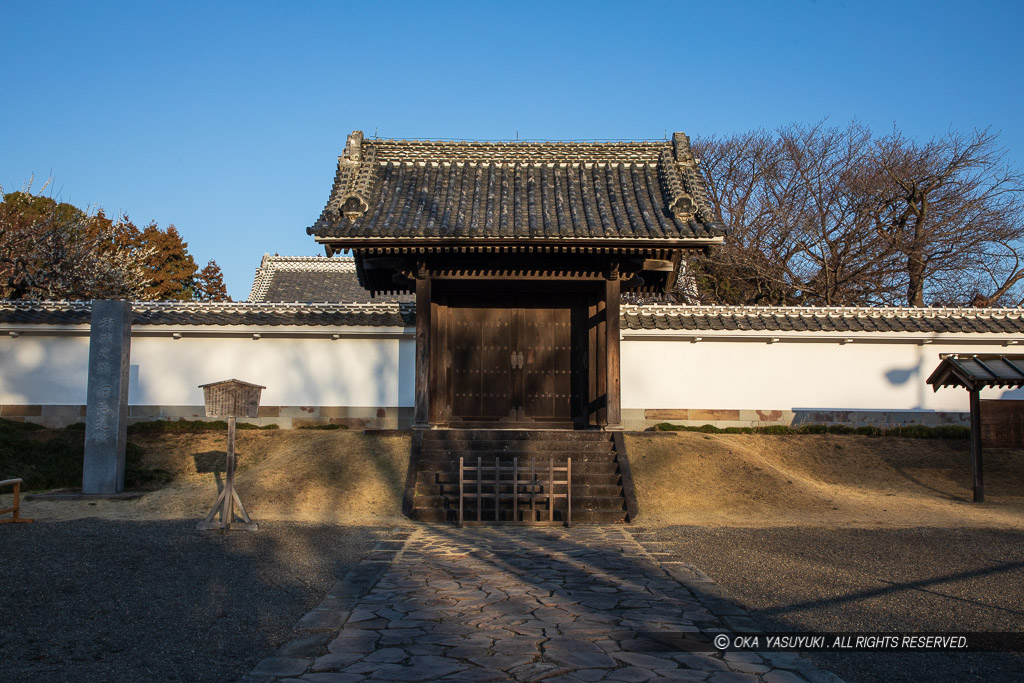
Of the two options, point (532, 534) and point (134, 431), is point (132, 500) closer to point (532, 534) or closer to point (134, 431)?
point (134, 431)

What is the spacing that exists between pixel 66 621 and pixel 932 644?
6.56 metres

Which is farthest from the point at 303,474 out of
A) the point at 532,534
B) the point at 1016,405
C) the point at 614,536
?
the point at 1016,405

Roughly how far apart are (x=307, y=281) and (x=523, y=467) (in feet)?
71.0

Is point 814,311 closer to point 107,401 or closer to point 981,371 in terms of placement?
point 981,371

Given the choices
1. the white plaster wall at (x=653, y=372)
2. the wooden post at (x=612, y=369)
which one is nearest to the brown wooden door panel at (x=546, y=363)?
the wooden post at (x=612, y=369)

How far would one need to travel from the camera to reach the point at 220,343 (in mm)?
18328

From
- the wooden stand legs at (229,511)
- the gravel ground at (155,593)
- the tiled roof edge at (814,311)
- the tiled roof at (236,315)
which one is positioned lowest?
the gravel ground at (155,593)

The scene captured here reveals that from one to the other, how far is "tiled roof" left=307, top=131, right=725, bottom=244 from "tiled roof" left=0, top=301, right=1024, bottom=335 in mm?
3655

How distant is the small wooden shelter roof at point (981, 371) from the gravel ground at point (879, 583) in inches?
148

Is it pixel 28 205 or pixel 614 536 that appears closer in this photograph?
pixel 614 536

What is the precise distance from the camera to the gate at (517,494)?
11.3 metres

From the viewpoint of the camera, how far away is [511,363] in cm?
1581

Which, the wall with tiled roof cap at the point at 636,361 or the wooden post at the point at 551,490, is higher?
the wall with tiled roof cap at the point at 636,361

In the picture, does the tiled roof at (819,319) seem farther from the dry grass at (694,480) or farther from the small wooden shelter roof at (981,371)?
the small wooden shelter roof at (981,371)
